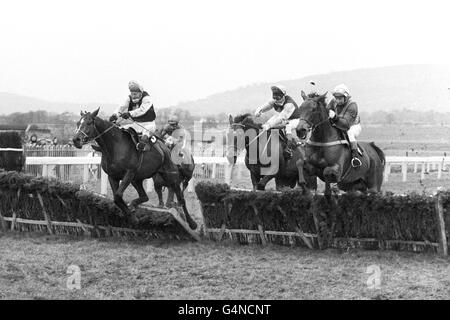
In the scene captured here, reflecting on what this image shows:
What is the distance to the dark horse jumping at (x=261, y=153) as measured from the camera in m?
12.3

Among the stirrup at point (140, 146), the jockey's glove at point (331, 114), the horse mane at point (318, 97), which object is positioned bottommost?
the stirrup at point (140, 146)

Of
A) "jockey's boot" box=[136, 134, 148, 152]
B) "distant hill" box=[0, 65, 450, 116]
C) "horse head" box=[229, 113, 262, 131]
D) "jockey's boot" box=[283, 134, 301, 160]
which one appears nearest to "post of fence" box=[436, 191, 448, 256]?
"jockey's boot" box=[283, 134, 301, 160]

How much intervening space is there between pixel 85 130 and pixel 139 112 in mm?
1264

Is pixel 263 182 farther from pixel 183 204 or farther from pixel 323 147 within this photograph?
pixel 323 147

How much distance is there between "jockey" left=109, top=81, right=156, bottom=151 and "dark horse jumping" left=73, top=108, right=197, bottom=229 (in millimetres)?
210

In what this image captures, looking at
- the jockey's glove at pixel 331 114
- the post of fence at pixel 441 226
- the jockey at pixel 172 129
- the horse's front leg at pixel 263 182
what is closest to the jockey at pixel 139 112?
the jockey at pixel 172 129

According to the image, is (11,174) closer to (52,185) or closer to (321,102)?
(52,185)

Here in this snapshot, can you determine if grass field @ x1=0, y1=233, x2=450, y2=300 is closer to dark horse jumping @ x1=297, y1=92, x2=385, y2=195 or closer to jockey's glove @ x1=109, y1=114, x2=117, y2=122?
dark horse jumping @ x1=297, y1=92, x2=385, y2=195

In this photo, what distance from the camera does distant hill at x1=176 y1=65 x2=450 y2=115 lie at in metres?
80.4

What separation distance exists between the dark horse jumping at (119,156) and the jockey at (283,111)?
2.13 metres

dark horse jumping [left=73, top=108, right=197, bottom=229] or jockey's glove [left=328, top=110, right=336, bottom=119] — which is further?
dark horse jumping [left=73, top=108, right=197, bottom=229]

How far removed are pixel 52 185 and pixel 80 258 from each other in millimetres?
2370

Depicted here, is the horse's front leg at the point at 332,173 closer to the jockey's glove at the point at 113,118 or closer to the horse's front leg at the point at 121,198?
the horse's front leg at the point at 121,198
